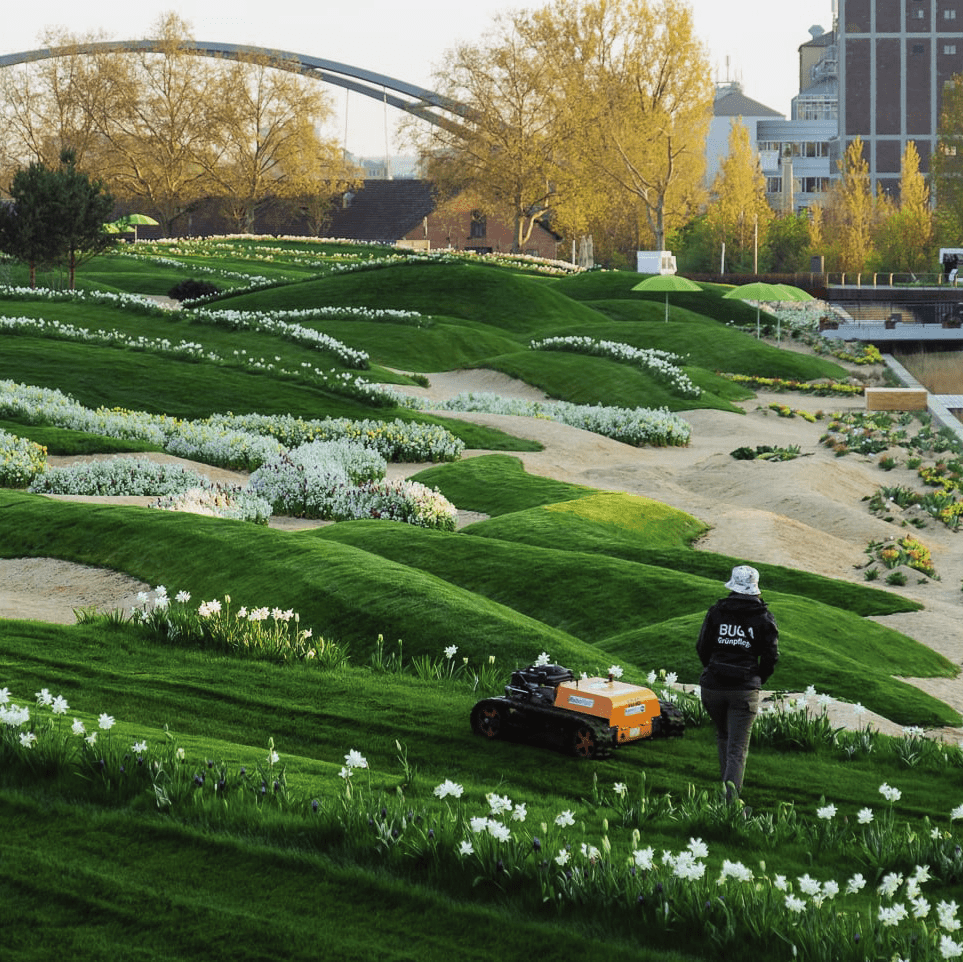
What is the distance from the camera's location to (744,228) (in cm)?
8844

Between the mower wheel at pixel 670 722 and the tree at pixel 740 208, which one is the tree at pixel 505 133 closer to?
the tree at pixel 740 208

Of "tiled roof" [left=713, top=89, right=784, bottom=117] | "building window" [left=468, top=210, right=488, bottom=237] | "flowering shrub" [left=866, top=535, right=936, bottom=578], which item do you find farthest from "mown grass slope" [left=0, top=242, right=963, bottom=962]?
"tiled roof" [left=713, top=89, right=784, bottom=117]

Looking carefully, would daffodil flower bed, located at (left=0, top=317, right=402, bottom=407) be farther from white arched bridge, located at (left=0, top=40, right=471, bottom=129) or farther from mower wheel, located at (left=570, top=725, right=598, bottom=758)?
white arched bridge, located at (left=0, top=40, right=471, bottom=129)

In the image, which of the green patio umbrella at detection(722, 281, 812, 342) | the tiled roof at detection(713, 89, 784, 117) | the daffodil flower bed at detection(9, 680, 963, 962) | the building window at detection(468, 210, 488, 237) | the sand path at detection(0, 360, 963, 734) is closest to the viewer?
the daffodil flower bed at detection(9, 680, 963, 962)

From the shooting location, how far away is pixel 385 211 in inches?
4087

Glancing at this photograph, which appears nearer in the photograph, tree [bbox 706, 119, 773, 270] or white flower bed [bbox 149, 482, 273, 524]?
white flower bed [bbox 149, 482, 273, 524]

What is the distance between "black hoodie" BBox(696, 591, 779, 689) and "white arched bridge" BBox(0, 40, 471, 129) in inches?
Result: 3310

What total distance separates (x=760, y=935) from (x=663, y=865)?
767 mm

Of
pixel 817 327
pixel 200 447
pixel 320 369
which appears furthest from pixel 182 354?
pixel 817 327

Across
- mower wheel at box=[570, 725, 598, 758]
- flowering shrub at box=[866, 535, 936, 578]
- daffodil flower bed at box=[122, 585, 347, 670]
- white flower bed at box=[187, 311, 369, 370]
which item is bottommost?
flowering shrub at box=[866, 535, 936, 578]

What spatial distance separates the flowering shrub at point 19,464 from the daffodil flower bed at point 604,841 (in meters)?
13.2

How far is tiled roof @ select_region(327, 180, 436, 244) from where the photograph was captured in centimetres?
10131

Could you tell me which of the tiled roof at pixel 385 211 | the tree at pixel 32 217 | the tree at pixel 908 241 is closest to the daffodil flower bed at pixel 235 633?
the tree at pixel 32 217

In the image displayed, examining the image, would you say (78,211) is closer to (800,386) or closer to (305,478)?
(800,386)
